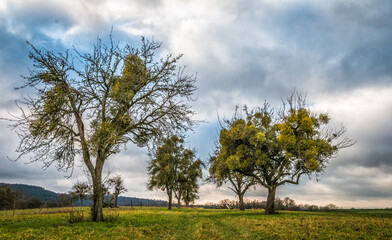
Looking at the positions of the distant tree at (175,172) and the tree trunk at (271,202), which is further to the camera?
the distant tree at (175,172)

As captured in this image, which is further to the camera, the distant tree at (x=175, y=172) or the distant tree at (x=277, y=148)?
the distant tree at (x=175, y=172)

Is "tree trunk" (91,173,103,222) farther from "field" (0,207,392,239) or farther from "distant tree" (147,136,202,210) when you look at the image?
"distant tree" (147,136,202,210)

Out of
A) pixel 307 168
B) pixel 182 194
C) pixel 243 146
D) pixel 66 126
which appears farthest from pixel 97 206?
pixel 182 194

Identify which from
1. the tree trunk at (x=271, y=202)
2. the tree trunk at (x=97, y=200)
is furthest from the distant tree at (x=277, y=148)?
the tree trunk at (x=97, y=200)

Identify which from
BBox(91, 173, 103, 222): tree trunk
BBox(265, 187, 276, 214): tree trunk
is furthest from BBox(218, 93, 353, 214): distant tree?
BBox(91, 173, 103, 222): tree trunk

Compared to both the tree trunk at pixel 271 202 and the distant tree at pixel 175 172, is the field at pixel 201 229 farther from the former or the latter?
the distant tree at pixel 175 172

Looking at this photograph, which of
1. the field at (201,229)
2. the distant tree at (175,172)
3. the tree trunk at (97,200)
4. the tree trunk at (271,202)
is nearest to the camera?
the field at (201,229)

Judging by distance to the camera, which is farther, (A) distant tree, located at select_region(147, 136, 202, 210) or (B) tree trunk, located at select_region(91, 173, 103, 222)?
(A) distant tree, located at select_region(147, 136, 202, 210)

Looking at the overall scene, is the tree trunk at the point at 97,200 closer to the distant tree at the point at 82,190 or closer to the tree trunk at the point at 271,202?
the distant tree at the point at 82,190

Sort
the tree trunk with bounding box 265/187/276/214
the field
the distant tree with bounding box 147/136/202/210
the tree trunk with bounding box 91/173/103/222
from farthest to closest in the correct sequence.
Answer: the distant tree with bounding box 147/136/202/210 → the tree trunk with bounding box 265/187/276/214 → the tree trunk with bounding box 91/173/103/222 → the field

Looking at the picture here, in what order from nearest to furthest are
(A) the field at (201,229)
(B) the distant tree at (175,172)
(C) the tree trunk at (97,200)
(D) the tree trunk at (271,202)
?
(A) the field at (201,229) < (C) the tree trunk at (97,200) < (D) the tree trunk at (271,202) < (B) the distant tree at (175,172)

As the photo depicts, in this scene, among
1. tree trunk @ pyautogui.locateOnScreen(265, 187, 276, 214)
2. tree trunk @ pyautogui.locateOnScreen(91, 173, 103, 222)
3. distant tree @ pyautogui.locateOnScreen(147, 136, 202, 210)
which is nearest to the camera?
tree trunk @ pyautogui.locateOnScreen(91, 173, 103, 222)

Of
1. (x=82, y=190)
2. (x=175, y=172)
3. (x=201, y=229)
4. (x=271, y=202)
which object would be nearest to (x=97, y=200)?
(x=82, y=190)

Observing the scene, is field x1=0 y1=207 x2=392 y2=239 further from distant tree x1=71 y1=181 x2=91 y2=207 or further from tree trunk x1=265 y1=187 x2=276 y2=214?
tree trunk x1=265 y1=187 x2=276 y2=214
